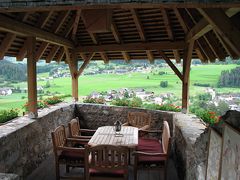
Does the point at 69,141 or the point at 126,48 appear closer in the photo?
the point at 69,141

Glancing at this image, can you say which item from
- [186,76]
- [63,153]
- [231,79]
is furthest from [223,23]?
[231,79]

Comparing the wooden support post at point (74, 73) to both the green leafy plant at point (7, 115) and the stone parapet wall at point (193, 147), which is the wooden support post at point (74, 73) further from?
the stone parapet wall at point (193, 147)

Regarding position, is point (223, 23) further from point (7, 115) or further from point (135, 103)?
point (135, 103)

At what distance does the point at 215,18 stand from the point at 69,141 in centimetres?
363

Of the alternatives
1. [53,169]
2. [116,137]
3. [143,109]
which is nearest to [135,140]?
[116,137]

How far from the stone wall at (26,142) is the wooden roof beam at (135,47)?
285 cm

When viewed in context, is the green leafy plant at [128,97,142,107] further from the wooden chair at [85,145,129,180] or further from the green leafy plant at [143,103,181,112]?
the wooden chair at [85,145,129,180]

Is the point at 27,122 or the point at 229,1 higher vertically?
the point at 229,1

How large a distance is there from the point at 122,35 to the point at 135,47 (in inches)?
23.8

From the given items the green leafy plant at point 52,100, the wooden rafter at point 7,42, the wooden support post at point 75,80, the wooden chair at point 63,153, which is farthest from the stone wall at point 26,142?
the wooden support post at point 75,80

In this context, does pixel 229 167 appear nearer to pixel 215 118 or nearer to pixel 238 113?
pixel 238 113

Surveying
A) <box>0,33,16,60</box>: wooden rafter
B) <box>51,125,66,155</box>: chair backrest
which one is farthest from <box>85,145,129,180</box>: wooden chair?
<box>0,33,16,60</box>: wooden rafter

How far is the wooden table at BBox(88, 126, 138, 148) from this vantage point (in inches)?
190

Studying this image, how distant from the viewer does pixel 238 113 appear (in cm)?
248
